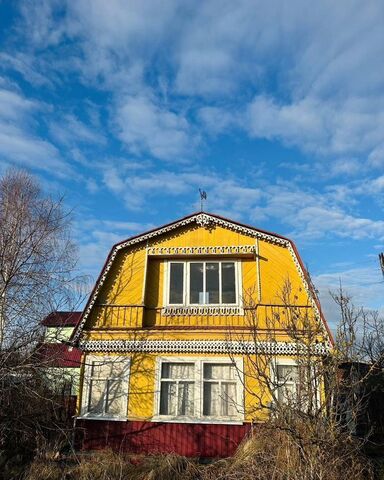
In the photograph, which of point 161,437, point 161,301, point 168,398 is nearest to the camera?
point 161,437

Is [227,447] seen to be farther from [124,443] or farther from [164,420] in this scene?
[124,443]

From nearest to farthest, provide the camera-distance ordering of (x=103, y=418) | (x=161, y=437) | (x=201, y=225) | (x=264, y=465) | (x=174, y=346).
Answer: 1. (x=264, y=465)
2. (x=161, y=437)
3. (x=103, y=418)
4. (x=174, y=346)
5. (x=201, y=225)

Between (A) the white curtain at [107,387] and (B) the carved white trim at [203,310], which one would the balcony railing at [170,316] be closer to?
(B) the carved white trim at [203,310]

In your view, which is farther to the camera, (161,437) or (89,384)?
(89,384)

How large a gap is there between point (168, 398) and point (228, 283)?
4272 mm

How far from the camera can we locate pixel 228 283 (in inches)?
566

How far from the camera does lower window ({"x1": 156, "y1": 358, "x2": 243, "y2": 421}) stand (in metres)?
12.6

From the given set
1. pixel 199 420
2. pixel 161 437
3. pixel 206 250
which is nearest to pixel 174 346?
pixel 199 420

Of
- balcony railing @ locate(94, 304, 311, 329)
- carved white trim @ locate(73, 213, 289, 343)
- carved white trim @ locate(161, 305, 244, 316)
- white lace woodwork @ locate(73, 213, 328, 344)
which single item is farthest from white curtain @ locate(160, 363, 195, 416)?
carved white trim @ locate(73, 213, 289, 343)

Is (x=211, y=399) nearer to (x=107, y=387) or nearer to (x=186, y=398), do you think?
(x=186, y=398)

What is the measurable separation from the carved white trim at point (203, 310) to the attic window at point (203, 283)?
232 mm

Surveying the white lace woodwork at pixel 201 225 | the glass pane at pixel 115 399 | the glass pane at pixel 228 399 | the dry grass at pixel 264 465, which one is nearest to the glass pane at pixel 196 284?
the white lace woodwork at pixel 201 225

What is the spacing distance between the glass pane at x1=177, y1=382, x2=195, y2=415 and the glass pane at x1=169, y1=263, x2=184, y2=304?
278 centimetres

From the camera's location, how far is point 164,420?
12438mm
